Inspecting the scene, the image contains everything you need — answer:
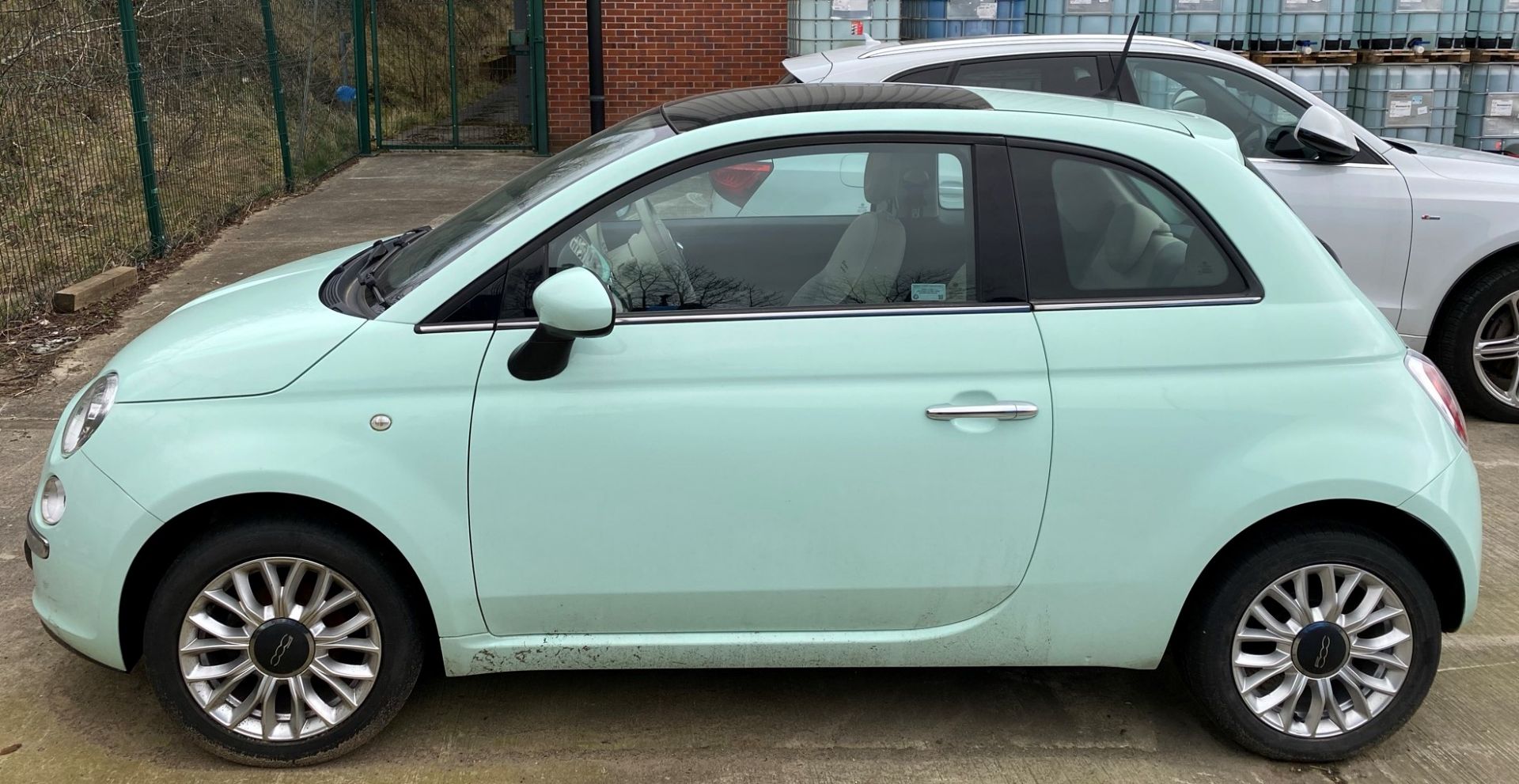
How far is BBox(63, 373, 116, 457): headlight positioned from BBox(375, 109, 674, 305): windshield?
28.3 inches

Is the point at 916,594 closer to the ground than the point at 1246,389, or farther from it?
closer to the ground

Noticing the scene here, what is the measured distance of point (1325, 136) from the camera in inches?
228

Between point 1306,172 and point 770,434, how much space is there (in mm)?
4002

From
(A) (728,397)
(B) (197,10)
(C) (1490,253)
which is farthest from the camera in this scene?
(B) (197,10)

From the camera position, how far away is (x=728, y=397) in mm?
3049

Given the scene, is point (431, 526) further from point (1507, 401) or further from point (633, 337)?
point (1507, 401)

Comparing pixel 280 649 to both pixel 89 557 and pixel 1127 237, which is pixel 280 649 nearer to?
pixel 89 557

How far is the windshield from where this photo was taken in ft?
10.7

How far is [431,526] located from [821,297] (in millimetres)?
1118

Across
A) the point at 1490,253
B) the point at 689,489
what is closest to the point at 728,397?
the point at 689,489

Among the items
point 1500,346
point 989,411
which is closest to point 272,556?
point 989,411

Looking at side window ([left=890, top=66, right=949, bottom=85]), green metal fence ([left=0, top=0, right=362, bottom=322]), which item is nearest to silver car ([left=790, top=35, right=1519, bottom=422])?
side window ([left=890, top=66, right=949, bottom=85])

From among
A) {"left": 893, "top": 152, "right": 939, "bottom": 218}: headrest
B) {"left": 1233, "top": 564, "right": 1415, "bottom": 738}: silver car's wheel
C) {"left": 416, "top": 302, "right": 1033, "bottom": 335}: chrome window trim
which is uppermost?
{"left": 893, "top": 152, "right": 939, "bottom": 218}: headrest

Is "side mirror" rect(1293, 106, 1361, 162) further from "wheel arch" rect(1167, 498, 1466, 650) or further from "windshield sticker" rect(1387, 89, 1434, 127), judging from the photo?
"windshield sticker" rect(1387, 89, 1434, 127)
